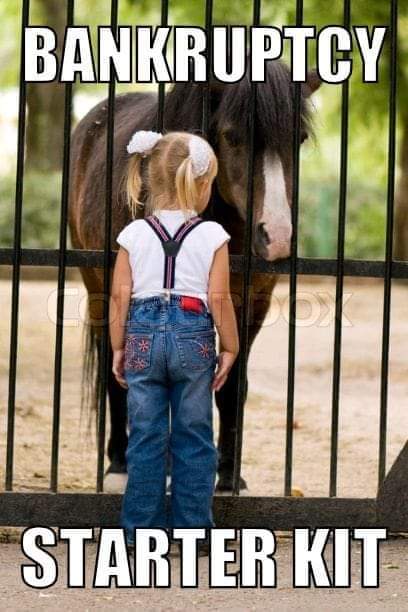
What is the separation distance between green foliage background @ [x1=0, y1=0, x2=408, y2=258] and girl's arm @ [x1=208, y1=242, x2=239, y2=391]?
7.49 meters

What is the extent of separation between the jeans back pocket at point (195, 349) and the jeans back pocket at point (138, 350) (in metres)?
0.10

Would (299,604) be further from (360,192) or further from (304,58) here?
(360,192)

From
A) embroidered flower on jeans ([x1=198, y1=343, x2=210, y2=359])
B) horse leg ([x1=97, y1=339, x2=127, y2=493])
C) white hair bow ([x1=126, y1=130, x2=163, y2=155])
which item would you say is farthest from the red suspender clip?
horse leg ([x1=97, y1=339, x2=127, y2=493])

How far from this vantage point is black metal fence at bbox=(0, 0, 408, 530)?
445 cm

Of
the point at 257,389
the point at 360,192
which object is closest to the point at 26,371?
the point at 257,389

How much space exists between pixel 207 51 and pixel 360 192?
18.3 meters

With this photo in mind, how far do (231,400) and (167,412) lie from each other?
1353 millimetres

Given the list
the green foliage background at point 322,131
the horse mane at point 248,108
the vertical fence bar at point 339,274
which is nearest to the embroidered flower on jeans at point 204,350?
the vertical fence bar at point 339,274

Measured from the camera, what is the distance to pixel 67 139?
14.7 ft

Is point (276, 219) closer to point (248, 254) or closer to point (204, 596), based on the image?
point (248, 254)

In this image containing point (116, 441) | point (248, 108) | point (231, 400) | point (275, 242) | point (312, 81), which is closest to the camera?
point (275, 242)

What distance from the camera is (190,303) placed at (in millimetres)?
3967

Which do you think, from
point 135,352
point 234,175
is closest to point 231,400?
point 234,175

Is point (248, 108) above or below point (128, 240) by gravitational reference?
above
